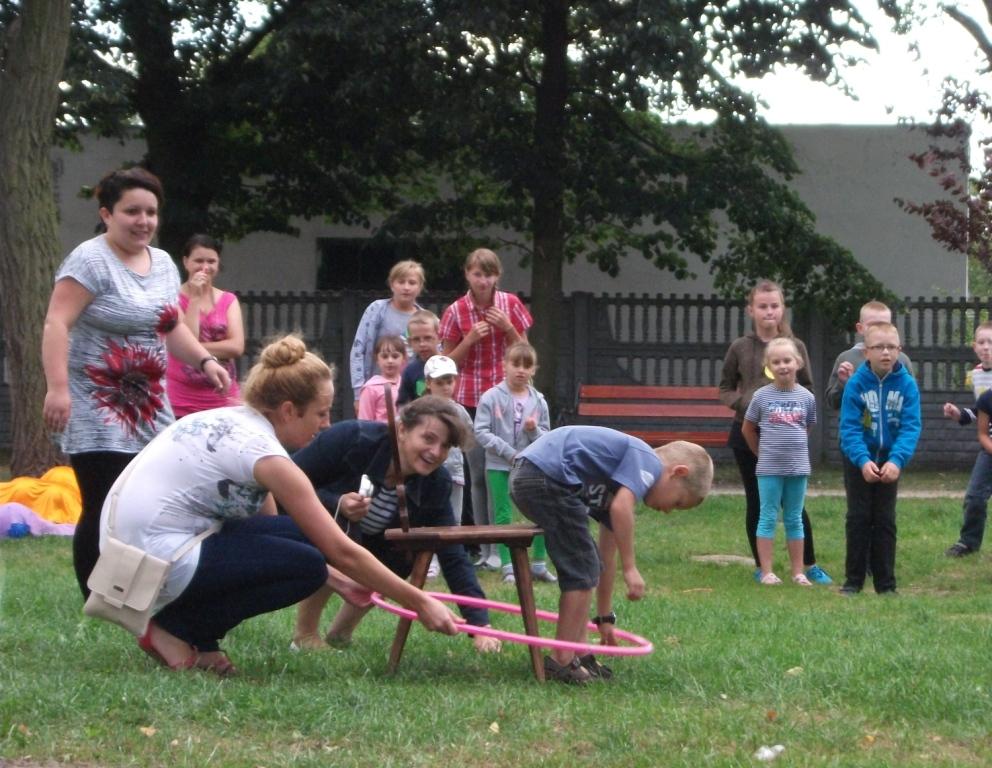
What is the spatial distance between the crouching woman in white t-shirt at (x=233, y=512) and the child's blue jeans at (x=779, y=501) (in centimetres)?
471

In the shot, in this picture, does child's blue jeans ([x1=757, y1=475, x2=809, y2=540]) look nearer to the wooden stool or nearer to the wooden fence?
the wooden stool

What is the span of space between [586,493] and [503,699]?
42.2 inches

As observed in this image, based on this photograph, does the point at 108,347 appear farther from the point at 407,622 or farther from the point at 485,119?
the point at 485,119

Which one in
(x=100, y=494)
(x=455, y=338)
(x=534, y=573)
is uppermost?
(x=455, y=338)

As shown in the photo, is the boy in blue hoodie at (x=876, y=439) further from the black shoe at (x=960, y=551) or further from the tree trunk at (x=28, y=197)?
the tree trunk at (x=28, y=197)

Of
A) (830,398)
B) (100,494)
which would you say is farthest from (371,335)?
(100,494)

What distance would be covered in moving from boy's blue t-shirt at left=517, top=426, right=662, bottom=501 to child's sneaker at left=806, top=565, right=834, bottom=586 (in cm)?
416

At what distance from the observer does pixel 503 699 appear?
5.22 metres

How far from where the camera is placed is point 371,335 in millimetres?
10055

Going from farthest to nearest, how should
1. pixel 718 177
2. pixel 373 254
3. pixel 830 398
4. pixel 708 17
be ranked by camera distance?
pixel 373 254 → pixel 718 177 → pixel 708 17 → pixel 830 398

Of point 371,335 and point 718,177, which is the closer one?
point 371,335

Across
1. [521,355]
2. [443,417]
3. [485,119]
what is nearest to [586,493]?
[443,417]

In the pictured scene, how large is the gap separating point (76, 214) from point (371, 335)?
632 inches

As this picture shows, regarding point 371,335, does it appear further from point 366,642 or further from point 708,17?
point 708,17
